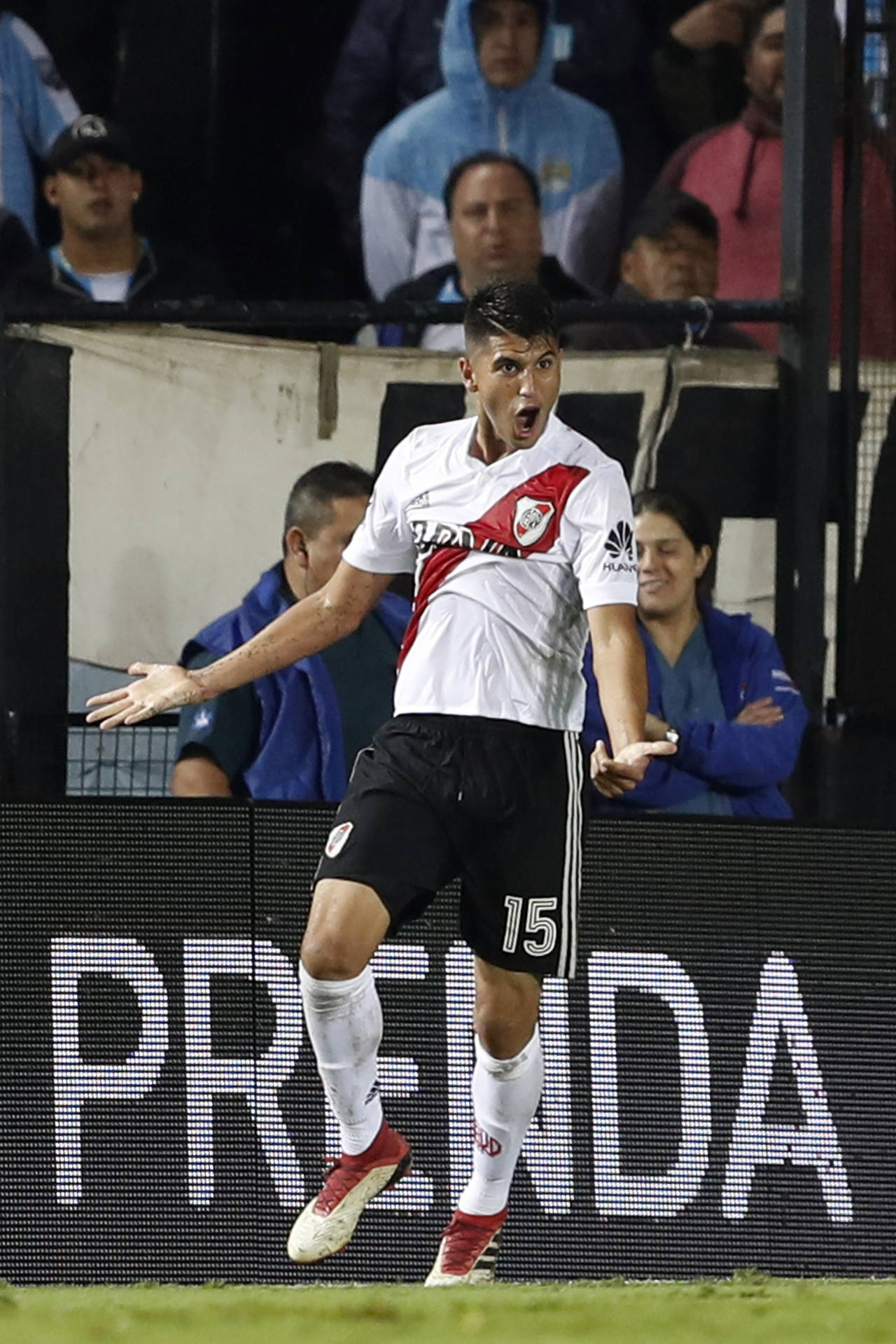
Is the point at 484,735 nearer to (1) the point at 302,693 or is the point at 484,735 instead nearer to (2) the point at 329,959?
(2) the point at 329,959

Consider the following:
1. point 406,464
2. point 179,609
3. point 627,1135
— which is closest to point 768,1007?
point 627,1135

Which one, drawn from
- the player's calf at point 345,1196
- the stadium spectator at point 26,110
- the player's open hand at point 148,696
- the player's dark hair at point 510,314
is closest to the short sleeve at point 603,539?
the player's dark hair at point 510,314

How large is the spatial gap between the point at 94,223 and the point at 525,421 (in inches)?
133

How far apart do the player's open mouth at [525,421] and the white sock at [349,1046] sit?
1312 millimetres

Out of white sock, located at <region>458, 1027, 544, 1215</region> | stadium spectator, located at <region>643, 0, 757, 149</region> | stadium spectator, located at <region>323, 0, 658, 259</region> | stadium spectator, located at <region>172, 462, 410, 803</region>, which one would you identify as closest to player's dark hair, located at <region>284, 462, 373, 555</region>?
stadium spectator, located at <region>172, 462, 410, 803</region>

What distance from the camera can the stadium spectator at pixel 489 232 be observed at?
8.03 meters

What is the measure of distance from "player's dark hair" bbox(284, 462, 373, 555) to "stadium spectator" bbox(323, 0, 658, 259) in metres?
2.03

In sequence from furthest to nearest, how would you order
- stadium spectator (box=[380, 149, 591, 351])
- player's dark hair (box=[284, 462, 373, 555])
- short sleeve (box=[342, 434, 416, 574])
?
1. stadium spectator (box=[380, 149, 591, 351])
2. player's dark hair (box=[284, 462, 373, 555])
3. short sleeve (box=[342, 434, 416, 574])

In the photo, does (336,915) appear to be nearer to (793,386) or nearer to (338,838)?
(338,838)

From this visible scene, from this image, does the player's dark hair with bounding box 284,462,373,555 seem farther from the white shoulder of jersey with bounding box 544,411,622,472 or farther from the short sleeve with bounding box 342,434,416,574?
the white shoulder of jersey with bounding box 544,411,622,472


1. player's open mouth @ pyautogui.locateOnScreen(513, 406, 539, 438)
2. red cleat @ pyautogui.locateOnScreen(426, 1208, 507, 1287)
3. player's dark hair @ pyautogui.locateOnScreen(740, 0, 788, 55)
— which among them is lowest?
red cleat @ pyautogui.locateOnScreen(426, 1208, 507, 1287)

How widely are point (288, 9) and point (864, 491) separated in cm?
323

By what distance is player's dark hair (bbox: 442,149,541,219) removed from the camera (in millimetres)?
8078

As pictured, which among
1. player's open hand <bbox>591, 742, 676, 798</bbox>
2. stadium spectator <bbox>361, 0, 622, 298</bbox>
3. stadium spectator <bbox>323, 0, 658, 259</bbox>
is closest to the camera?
player's open hand <bbox>591, 742, 676, 798</bbox>
